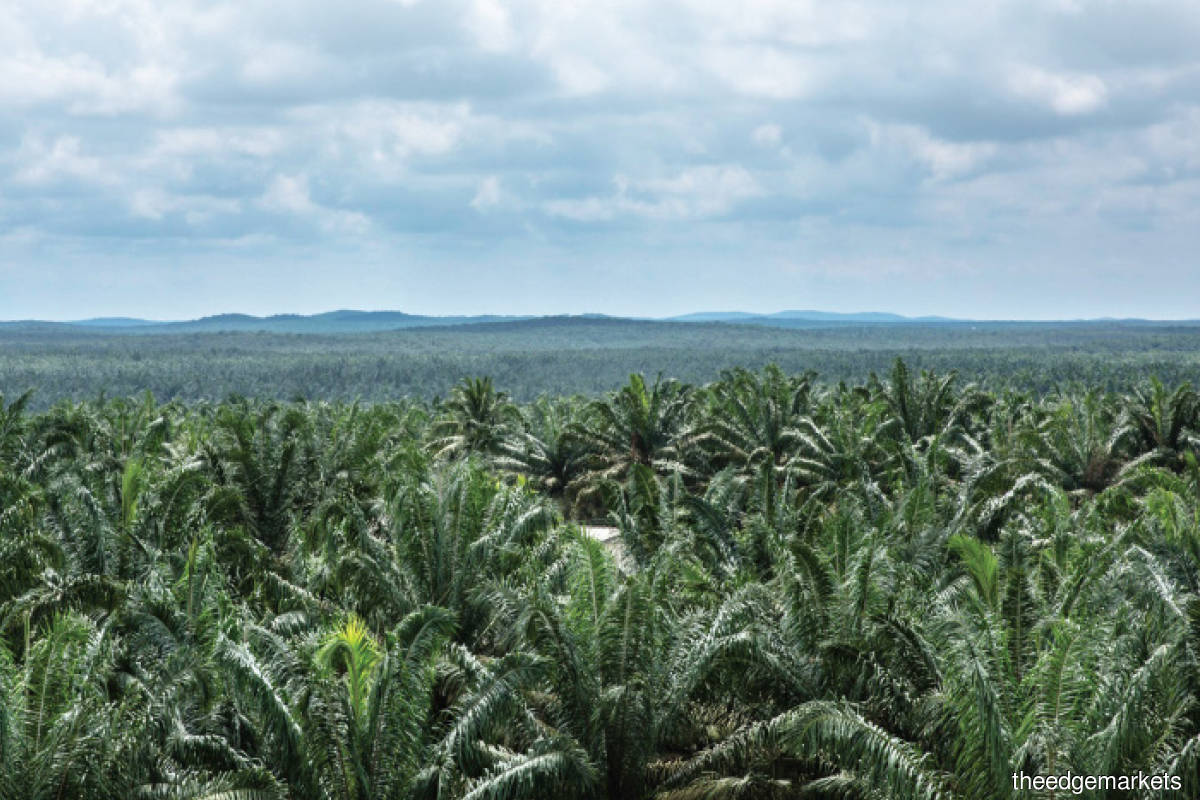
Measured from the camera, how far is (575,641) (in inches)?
429

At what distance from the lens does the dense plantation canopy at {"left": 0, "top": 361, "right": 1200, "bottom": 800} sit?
9.05m

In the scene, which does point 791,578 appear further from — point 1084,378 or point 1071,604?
point 1084,378

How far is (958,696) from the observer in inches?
363

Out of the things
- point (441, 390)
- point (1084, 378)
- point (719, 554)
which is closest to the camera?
point (719, 554)

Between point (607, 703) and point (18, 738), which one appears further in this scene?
point (607, 703)

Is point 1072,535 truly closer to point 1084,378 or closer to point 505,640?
point 505,640

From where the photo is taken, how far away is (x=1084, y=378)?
365 ft

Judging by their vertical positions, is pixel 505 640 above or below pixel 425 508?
below

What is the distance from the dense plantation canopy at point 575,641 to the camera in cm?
905

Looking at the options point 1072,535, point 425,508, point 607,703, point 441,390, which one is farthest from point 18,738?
point 441,390

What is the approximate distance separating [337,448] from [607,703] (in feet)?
42.1

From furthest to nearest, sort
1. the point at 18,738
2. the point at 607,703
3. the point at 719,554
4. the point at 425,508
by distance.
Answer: the point at 719,554 < the point at 425,508 < the point at 607,703 < the point at 18,738

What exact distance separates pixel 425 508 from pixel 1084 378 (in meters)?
109

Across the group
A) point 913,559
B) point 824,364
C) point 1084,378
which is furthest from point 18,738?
point 824,364
